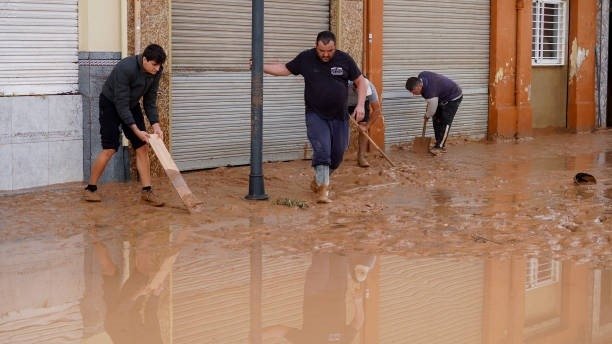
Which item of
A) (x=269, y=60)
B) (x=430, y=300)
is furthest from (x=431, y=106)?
(x=430, y=300)

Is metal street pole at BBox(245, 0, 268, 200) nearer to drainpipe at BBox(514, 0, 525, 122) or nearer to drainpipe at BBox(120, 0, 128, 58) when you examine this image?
drainpipe at BBox(120, 0, 128, 58)

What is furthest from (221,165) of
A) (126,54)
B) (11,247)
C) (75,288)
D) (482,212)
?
(75,288)

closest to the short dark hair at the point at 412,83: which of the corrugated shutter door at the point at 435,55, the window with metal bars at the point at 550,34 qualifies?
the corrugated shutter door at the point at 435,55

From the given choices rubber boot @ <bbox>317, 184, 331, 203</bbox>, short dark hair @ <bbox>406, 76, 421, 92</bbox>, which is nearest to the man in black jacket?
rubber boot @ <bbox>317, 184, 331, 203</bbox>

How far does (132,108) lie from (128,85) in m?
0.38

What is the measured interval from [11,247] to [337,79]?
12.0 ft

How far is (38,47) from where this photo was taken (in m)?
10.4

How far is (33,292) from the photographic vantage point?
6.71 meters

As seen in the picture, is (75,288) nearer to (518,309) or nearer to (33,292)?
(33,292)

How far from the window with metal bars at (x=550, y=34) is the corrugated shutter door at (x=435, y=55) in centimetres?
181

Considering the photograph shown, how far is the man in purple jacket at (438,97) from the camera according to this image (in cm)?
1440

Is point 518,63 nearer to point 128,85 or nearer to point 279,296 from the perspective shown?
point 128,85

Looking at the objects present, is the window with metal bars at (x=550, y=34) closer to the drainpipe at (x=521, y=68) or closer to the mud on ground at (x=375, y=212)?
the drainpipe at (x=521, y=68)

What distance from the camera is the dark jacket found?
932cm
